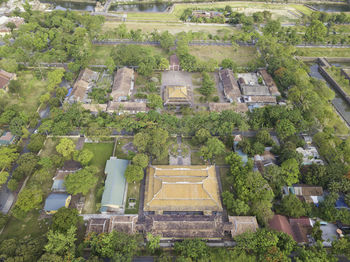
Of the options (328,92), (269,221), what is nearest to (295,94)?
(328,92)

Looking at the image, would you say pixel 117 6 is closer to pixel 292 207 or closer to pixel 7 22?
pixel 7 22

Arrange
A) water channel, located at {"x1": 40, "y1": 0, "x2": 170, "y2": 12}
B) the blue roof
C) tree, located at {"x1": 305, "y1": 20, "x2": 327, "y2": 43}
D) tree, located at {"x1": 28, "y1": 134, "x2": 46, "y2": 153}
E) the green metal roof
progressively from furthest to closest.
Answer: water channel, located at {"x1": 40, "y1": 0, "x2": 170, "y2": 12}
tree, located at {"x1": 305, "y1": 20, "x2": 327, "y2": 43}
tree, located at {"x1": 28, "y1": 134, "x2": 46, "y2": 153}
the green metal roof
the blue roof

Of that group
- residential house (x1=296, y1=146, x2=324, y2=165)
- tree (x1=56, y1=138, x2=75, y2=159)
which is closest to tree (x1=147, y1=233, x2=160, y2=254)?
tree (x1=56, y1=138, x2=75, y2=159)

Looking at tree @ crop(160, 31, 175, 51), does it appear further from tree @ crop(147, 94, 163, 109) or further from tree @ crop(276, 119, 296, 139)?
tree @ crop(276, 119, 296, 139)

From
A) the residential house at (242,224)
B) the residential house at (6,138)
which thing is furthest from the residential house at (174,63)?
the residential house at (242,224)

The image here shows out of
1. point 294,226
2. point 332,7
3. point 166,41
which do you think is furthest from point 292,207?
point 332,7

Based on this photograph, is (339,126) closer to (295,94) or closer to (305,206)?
(295,94)
